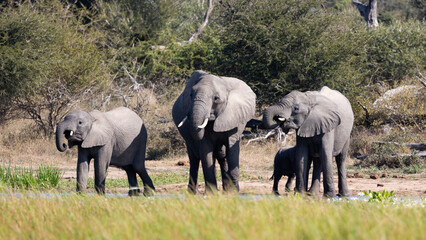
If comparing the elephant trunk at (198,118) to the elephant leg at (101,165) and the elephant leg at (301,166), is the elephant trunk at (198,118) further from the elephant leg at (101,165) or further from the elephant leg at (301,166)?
the elephant leg at (101,165)

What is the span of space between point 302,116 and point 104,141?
10.2ft

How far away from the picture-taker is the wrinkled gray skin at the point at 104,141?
9883 millimetres

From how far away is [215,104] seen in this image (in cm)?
965

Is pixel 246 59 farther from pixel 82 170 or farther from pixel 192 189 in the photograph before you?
pixel 82 170

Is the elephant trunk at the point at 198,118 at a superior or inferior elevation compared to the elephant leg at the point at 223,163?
superior

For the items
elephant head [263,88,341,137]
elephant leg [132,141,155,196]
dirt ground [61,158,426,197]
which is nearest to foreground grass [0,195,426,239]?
elephant head [263,88,341,137]

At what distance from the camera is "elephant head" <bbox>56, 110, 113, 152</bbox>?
32.1 ft

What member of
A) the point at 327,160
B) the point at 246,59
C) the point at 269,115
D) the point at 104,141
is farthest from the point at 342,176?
the point at 246,59

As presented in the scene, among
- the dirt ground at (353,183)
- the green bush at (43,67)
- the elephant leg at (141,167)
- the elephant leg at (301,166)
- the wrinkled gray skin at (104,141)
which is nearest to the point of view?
the elephant leg at (301,166)

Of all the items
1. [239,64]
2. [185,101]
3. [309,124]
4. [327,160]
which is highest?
[239,64]

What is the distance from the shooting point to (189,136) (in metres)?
10.1

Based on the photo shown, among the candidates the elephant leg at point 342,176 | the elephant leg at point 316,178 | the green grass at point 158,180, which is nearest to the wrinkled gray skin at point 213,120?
the elephant leg at point 316,178

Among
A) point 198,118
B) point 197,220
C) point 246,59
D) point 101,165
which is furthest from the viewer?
point 246,59

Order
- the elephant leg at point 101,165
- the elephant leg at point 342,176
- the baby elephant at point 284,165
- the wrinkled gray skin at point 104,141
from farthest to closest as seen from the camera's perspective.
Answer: the baby elephant at point 284,165, the elephant leg at point 342,176, the elephant leg at point 101,165, the wrinkled gray skin at point 104,141
